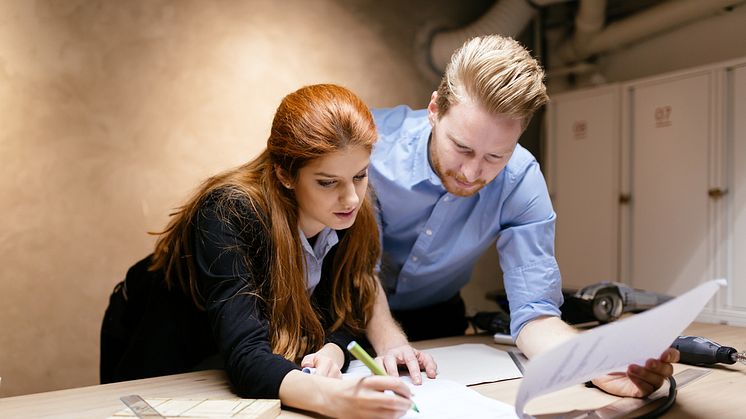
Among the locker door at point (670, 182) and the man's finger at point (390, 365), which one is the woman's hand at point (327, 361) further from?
the locker door at point (670, 182)

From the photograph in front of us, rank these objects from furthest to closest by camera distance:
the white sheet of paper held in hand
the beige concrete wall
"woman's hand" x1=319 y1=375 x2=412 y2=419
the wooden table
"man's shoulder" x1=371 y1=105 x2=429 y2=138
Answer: the beige concrete wall < "man's shoulder" x1=371 y1=105 x2=429 y2=138 < the wooden table < "woman's hand" x1=319 y1=375 x2=412 y2=419 < the white sheet of paper held in hand

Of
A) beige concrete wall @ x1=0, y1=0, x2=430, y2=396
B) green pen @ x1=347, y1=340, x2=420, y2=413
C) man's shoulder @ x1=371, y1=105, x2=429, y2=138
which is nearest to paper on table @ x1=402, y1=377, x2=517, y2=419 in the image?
green pen @ x1=347, y1=340, x2=420, y2=413

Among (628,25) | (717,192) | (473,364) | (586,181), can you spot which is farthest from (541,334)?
(628,25)

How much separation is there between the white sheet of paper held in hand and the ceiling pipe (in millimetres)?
2819

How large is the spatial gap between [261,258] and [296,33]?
93.9 inches

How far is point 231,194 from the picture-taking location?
3.63ft

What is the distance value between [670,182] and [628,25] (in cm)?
95

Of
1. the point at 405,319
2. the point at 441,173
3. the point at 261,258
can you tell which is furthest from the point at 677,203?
the point at 261,258

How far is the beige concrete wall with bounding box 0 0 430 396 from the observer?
2.56 metres

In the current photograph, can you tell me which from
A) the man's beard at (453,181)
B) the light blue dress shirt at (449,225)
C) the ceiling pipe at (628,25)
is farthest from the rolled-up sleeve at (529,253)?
the ceiling pipe at (628,25)

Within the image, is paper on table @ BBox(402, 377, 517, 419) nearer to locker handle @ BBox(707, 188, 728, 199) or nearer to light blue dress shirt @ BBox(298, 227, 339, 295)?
light blue dress shirt @ BBox(298, 227, 339, 295)

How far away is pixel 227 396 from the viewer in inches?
39.3

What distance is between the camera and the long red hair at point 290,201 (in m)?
1.10

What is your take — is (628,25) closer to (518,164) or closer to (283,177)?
(518,164)
